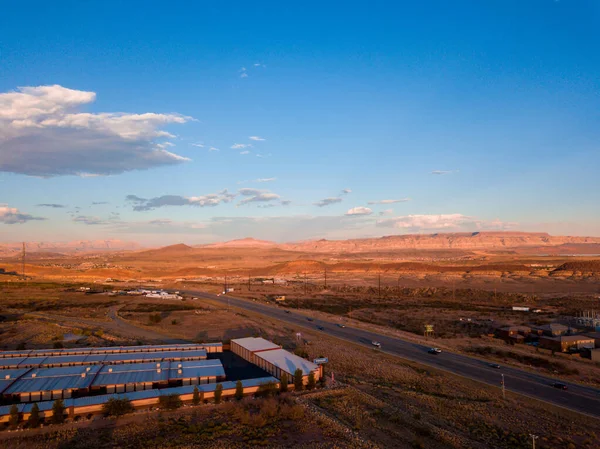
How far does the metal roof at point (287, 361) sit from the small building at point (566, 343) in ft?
97.2

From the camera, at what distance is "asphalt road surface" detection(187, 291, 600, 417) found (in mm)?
29333

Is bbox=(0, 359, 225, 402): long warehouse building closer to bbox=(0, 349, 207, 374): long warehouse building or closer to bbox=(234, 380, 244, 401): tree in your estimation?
bbox=(0, 349, 207, 374): long warehouse building

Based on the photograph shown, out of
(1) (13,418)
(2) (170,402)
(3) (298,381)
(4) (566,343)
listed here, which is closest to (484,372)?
(4) (566,343)

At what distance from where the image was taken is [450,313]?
67.8 meters

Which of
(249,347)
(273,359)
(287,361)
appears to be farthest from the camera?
(249,347)

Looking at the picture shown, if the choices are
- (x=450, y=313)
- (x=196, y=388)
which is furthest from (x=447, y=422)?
(x=450, y=313)

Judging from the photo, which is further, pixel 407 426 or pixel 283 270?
pixel 283 270

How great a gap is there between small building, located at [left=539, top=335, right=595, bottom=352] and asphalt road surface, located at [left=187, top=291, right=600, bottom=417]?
428 inches

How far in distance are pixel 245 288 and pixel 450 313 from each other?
5802cm

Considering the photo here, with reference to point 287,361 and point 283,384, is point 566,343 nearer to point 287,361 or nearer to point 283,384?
point 287,361

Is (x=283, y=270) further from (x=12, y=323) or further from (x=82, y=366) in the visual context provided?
(x=82, y=366)

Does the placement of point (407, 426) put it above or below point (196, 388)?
below

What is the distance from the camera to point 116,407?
21.9 m

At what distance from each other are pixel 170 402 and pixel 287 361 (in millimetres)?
10894
